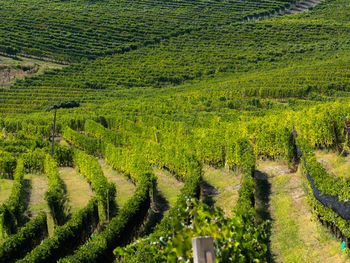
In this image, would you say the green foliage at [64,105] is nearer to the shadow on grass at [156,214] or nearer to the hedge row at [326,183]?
the shadow on grass at [156,214]

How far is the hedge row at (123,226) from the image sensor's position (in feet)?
45.5

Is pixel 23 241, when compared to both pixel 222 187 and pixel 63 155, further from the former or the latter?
pixel 63 155

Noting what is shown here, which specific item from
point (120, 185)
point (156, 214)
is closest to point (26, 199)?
point (120, 185)

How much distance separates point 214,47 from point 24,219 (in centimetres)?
8014

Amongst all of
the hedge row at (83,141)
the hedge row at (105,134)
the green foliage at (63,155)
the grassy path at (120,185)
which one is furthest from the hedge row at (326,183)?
the green foliage at (63,155)

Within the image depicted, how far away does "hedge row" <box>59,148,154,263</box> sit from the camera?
1388 cm

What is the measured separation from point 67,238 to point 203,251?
12.4 meters

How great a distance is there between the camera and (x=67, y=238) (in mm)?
15859

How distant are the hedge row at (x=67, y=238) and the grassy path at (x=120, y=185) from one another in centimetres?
448

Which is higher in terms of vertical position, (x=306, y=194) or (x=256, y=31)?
(x=256, y=31)

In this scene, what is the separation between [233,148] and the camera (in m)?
22.7

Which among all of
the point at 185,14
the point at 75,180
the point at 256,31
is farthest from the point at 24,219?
the point at 185,14

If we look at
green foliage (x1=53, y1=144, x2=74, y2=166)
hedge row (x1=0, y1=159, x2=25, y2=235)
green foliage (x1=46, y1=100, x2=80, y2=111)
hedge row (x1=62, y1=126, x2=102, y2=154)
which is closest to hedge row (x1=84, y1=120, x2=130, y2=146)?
hedge row (x1=62, y1=126, x2=102, y2=154)

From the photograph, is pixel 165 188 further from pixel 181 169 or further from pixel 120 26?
pixel 120 26
